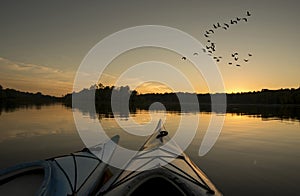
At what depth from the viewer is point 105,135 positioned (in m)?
17.0

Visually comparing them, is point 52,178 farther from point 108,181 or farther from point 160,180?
point 160,180

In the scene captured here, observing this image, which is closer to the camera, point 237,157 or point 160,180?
point 160,180

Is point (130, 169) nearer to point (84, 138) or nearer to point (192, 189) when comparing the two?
point (192, 189)

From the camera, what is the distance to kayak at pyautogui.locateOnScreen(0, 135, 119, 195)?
5.02 meters

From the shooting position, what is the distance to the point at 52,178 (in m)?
5.14

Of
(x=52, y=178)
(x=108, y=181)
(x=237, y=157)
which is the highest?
(x=52, y=178)

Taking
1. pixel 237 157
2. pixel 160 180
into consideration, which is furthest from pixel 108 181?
pixel 237 157

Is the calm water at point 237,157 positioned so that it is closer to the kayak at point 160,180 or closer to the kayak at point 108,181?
the kayak at point 160,180

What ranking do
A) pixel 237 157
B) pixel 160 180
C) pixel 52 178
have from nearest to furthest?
pixel 52 178 < pixel 160 180 < pixel 237 157

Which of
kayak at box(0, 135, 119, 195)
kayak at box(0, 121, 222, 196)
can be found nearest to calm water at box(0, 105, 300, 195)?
kayak at box(0, 121, 222, 196)

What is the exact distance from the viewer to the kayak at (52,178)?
16.5 ft

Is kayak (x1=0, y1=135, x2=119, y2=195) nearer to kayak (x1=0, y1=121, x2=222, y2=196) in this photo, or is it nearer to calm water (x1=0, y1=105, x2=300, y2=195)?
kayak (x1=0, y1=121, x2=222, y2=196)

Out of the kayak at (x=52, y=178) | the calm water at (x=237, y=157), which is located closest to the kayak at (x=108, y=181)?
the kayak at (x=52, y=178)

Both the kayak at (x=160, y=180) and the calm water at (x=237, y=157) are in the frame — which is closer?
the kayak at (x=160, y=180)
